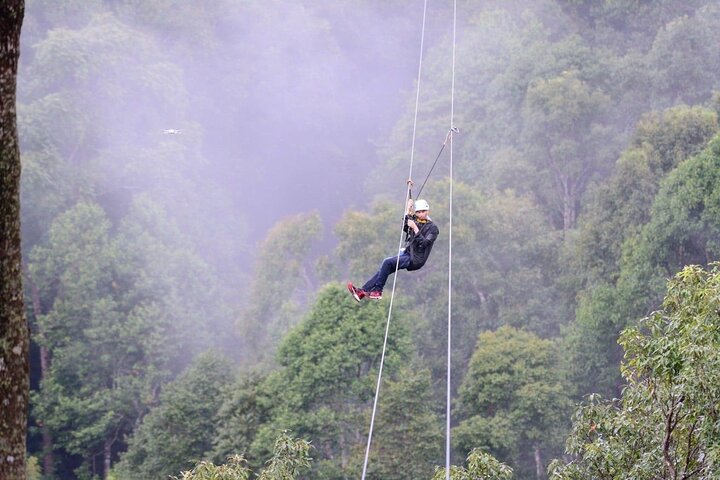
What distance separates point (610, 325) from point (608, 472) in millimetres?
18983

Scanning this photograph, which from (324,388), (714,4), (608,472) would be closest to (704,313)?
(608,472)

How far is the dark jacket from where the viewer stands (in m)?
10.6

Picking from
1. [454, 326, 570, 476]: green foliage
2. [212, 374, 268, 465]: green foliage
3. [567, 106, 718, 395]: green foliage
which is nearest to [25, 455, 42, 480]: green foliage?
[212, 374, 268, 465]: green foliage

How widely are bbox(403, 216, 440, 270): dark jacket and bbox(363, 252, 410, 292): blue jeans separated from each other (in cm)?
7

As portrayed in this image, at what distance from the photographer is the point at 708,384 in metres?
8.15

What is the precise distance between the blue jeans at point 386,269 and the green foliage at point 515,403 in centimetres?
1471

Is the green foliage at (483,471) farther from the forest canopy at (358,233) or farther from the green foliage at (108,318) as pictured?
the green foliage at (108,318)

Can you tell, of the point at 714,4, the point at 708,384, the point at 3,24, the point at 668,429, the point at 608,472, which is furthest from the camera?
the point at 714,4

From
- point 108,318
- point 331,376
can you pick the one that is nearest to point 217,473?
point 331,376

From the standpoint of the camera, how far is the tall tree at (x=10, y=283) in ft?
17.1

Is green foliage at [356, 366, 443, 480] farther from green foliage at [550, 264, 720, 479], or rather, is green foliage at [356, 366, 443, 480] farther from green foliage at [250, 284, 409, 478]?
green foliage at [550, 264, 720, 479]

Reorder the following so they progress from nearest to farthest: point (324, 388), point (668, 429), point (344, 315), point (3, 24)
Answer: point (3, 24) → point (668, 429) → point (324, 388) → point (344, 315)

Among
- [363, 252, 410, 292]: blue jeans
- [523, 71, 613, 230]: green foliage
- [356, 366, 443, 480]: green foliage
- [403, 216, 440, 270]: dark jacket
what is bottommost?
[363, 252, 410, 292]: blue jeans

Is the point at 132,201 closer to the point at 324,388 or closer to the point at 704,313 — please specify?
the point at 324,388
